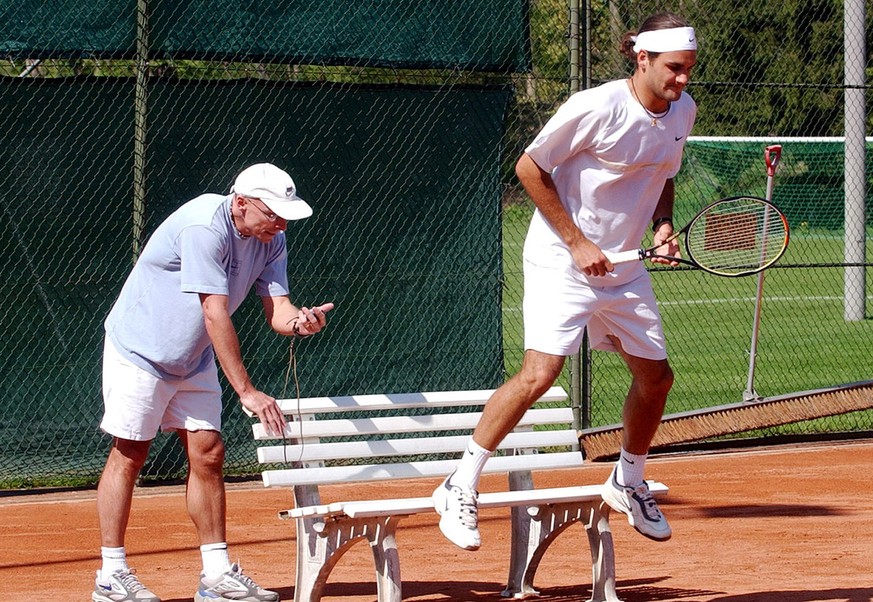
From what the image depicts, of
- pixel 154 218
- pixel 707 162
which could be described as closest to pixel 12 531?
pixel 154 218

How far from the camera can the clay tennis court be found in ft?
17.8

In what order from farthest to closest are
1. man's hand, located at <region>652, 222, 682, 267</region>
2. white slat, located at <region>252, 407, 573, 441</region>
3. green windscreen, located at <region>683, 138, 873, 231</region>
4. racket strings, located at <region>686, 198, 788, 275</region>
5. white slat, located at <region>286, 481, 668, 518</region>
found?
green windscreen, located at <region>683, 138, 873, 231</region> → racket strings, located at <region>686, 198, 788, 275</region> → white slat, located at <region>252, 407, 573, 441</region> → man's hand, located at <region>652, 222, 682, 267</region> → white slat, located at <region>286, 481, 668, 518</region>

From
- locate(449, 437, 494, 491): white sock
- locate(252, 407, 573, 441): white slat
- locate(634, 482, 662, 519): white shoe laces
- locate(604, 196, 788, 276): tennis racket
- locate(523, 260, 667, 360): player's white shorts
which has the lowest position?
locate(634, 482, 662, 519): white shoe laces

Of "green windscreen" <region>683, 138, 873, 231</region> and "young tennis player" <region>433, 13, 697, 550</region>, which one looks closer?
"young tennis player" <region>433, 13, 697, 550</region>

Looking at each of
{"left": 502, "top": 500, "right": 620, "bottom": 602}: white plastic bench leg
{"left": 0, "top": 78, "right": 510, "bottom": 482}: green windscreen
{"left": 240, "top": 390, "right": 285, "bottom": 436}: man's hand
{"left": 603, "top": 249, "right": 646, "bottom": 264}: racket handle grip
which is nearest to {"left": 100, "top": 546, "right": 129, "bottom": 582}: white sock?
{"left": 240, "top": 390, "right": 285, "bottom": 436}: man's hand

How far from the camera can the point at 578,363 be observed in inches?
328

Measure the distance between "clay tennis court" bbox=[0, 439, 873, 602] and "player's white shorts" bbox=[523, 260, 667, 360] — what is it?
1.05 metres

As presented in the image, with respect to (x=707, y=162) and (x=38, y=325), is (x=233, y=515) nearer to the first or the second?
(x=38, y=325)

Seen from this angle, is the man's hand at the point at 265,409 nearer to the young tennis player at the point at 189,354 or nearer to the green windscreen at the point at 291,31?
the young tennis player at the point at 189,354

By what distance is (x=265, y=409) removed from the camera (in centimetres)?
475

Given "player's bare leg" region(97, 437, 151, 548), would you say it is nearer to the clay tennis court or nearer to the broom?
the clay tennis court

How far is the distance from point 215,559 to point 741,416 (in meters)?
4.08

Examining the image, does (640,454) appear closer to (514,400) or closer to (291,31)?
(514,400)

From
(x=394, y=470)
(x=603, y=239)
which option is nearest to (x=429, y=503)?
(x=394, y=470)
